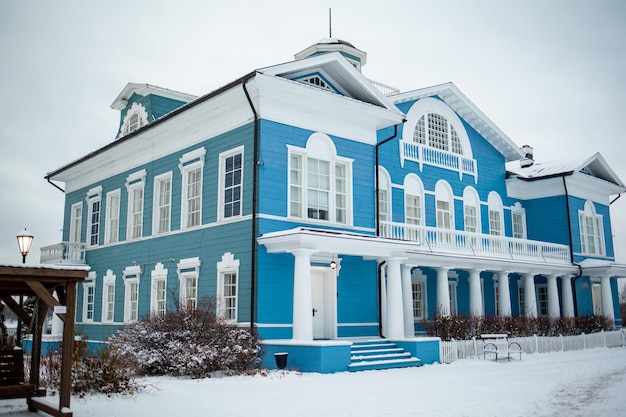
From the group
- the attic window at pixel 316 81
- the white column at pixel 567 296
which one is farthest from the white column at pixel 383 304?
the white column at pixel 567 296

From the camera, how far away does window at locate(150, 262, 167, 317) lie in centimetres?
2186

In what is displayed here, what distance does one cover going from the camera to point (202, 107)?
20078 millimetres

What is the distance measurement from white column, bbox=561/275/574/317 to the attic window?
51.3 ft

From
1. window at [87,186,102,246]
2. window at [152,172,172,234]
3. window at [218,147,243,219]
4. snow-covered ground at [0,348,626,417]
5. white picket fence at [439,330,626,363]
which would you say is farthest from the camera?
window at [87,186,102,246]

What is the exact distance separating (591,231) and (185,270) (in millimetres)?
21599

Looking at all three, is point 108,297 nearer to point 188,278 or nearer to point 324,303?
→ point 188,278

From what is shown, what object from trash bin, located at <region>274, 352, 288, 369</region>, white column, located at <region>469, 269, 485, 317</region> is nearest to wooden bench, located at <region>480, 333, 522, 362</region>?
white column, located at <region>469, 269, 485, 317</region>

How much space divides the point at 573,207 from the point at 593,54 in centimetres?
1225

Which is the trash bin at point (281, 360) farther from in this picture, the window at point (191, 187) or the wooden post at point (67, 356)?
the wooden post at point (67, 356)

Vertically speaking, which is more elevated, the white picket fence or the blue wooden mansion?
the blue wooden mansion

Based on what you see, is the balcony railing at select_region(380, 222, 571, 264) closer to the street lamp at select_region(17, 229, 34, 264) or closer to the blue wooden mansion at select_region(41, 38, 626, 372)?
the blue wooden mansion at select_region(41, 38, 626, 372)

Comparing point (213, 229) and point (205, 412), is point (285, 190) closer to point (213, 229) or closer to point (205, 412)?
point (213, 229)

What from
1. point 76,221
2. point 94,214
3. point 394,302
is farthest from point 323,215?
point 76,221

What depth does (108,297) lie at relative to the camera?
25.6 metres
